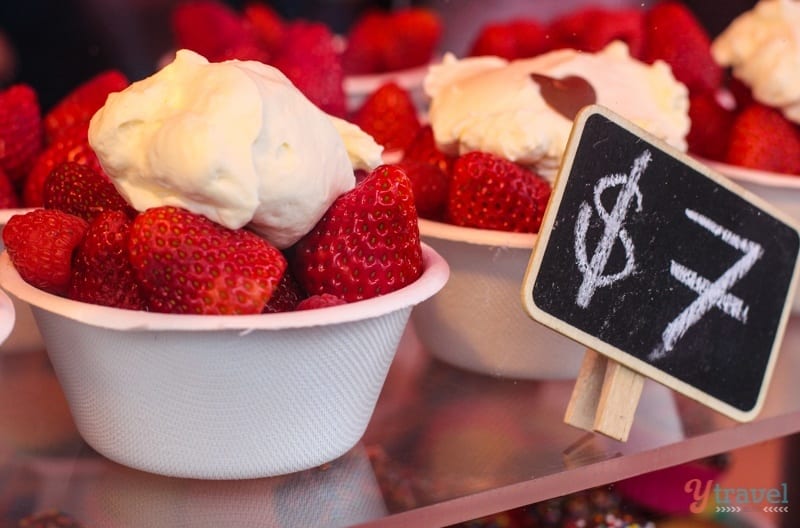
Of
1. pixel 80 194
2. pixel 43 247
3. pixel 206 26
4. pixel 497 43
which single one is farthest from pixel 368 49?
pixel 43 247

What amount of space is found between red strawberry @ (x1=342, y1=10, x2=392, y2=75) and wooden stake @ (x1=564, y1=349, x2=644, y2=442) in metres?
1.30

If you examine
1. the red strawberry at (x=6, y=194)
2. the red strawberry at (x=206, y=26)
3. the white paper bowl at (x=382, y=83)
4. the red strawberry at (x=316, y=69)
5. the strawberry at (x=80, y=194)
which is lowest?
the white paper bowl at (x=382, y=83)

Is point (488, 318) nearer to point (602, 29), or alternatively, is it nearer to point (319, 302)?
point (319, 302)

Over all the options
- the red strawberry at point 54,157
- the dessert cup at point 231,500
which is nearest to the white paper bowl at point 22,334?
the red strawberry at point 54,157

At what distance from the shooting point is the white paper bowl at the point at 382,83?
77.0 inches

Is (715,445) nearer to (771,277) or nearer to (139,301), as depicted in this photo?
(771,277)

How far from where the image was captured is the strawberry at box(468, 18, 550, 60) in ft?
5.48

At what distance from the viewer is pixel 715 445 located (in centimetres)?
106

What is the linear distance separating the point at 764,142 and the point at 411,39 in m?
1.00

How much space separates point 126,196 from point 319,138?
0.17 meters

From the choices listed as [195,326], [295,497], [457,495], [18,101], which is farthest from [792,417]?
[18,101]

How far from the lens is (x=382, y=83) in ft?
6.23

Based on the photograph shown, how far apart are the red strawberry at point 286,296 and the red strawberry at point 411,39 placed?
1304mm

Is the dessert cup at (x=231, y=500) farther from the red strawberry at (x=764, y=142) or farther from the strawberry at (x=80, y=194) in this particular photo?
the red strawberry at (x=764, y=142)
